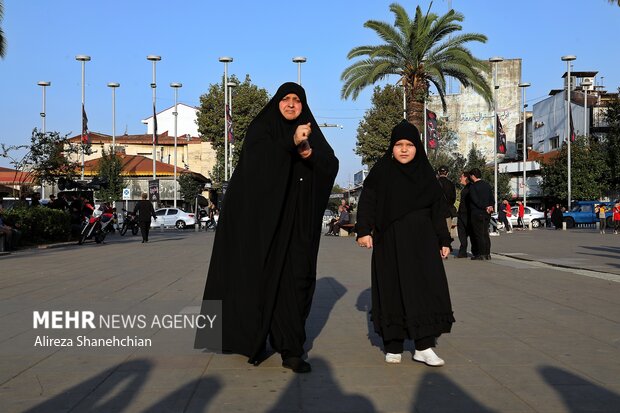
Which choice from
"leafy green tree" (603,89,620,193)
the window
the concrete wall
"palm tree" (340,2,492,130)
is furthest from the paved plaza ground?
the concrete wall

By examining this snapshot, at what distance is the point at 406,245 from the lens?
601 cm

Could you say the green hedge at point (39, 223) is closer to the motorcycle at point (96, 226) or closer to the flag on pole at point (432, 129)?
the motorcycle at point (96, 226)

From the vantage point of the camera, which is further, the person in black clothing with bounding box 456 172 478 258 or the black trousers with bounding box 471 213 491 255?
the person in black clothing with bounding box 456 172 478 258

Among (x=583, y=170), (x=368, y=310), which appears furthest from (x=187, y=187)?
(x=368, y=310)

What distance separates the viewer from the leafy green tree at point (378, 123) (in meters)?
63.2

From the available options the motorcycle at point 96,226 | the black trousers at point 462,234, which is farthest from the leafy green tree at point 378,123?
the black trousers at point 462,234

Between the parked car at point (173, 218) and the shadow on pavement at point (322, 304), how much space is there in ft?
122

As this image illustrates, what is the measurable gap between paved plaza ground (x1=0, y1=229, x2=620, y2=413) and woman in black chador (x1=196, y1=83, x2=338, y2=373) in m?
0.32

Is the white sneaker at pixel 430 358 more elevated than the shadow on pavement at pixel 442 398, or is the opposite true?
the white sneaker at pixel 430 358

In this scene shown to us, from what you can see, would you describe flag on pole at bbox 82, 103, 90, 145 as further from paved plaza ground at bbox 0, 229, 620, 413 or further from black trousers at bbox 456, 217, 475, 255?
paved plaza ground at bbox 0, 229, 620, 413

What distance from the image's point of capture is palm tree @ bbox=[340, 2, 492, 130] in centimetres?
2920

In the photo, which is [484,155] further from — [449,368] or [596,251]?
[449,368]

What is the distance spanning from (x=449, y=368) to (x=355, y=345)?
3.85ft

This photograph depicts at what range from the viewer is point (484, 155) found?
81.0 meters
